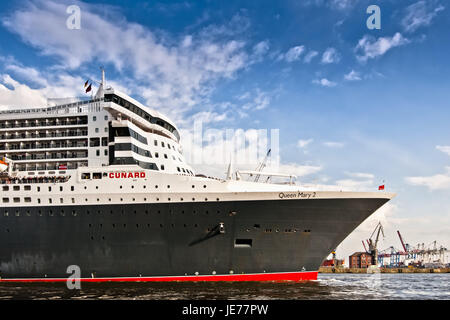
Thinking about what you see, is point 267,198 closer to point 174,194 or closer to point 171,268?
point 174,194

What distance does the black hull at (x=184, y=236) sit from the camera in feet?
82.9

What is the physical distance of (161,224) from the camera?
25312 millimetres

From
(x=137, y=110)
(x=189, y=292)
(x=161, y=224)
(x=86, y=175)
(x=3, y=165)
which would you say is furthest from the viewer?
(x=137, y=110)

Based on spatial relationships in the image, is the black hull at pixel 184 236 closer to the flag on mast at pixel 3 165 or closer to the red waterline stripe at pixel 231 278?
the red waterline stripe at pixel 231 278

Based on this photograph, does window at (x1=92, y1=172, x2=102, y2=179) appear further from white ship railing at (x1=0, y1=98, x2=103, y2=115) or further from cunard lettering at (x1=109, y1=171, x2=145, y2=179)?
white ship railing at (x1=0, y1=98, x2=103, y2=115)

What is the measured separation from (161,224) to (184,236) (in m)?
1.76

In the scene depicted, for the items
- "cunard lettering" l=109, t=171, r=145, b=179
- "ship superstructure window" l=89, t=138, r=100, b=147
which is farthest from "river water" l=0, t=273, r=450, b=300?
"ship superstructure window" l=89, t=138, r=100, b=147

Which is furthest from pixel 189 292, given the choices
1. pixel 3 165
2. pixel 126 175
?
pixel 3 165

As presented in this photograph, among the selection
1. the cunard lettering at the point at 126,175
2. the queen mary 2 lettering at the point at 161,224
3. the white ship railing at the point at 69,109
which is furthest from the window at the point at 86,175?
the white ship railing at the point at 69,109

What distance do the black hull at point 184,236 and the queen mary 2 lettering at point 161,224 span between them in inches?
2.7

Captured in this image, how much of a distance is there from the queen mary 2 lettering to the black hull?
0.07m

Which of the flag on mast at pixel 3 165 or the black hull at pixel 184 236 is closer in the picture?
the black hull at pixel 184 236

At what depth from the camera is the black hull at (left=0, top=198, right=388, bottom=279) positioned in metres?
25.3

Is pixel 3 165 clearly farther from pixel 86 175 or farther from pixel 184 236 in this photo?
pixel 184 236
